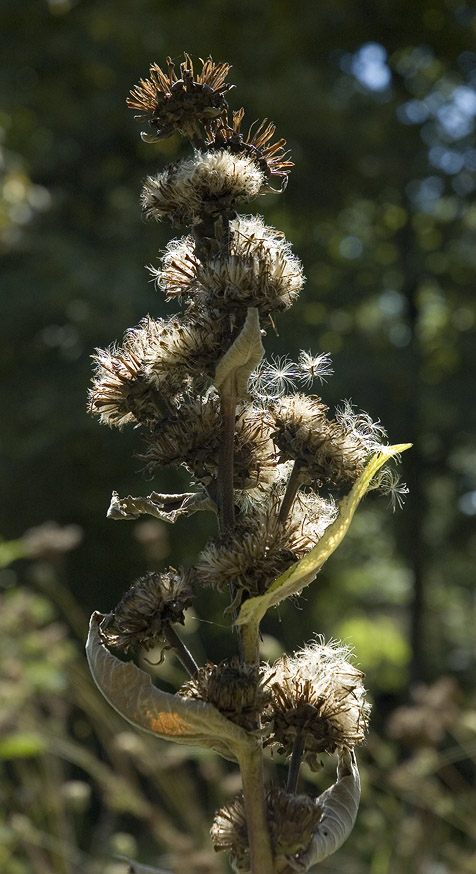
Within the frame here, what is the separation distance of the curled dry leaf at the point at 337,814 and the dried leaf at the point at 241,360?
513mm

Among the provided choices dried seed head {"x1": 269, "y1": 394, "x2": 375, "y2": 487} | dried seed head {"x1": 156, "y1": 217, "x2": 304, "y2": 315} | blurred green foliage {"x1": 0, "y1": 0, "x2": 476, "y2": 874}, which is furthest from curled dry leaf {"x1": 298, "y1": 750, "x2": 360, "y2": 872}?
blurred green foliage {"x1": 0, "y1": 0, "x2": 476, "y2": 874}

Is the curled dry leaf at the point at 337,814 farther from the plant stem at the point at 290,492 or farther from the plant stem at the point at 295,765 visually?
the plant stem at the point at 290,492

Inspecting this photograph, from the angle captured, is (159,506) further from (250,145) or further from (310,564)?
(250,145)

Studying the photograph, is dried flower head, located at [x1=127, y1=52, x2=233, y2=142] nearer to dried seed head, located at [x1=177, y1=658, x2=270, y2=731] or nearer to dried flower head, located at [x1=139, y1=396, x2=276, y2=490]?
dried flower head, located at [x1=139, y1=396, x2=276, y2=490]

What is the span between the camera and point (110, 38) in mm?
8523

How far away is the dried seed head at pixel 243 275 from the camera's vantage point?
117 centimetres

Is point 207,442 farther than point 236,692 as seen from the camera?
Yes

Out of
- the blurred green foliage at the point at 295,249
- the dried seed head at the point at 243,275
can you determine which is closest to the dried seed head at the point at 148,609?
the dried seed head at the point at 243,275

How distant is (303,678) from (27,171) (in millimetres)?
8525

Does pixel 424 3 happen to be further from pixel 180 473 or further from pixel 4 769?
pixel 4 769

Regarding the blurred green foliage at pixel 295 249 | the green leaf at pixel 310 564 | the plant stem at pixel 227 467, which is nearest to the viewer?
the green leaf at pixel 310 564

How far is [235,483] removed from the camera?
4.25 ft

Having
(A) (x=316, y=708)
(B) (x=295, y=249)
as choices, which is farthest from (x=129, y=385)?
(B) (x=295, y=249)

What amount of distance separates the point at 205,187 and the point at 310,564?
1.69 ft
